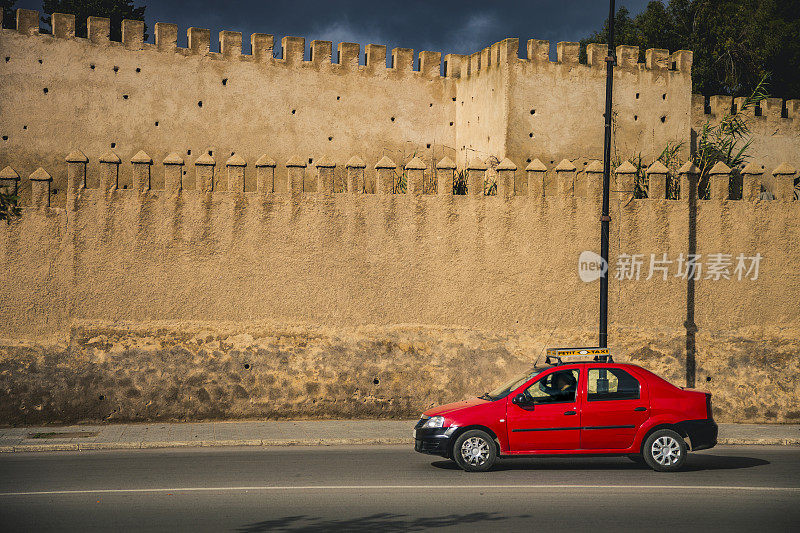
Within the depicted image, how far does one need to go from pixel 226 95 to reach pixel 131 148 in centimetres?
288

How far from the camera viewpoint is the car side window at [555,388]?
1234cm

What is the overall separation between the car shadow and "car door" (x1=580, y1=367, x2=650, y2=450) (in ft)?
2.30

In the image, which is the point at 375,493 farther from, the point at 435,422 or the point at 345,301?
the point at 345,301

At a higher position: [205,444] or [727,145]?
[727,145]

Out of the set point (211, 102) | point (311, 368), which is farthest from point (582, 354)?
point (211, 102)

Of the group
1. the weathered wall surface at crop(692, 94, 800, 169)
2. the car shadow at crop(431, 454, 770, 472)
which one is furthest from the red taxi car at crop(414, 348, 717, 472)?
the weathered wall surface at crop(692, 94, 800, 169)

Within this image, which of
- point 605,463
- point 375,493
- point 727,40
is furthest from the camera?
point 727,40

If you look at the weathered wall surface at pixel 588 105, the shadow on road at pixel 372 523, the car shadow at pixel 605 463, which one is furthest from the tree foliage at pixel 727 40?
the shadow on road at pixel 372 523

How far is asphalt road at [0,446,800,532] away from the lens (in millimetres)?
9219

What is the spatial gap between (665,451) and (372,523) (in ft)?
16.7

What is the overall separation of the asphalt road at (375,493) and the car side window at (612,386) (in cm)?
104

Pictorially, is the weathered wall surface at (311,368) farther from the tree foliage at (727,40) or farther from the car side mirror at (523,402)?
the tree foliage at (727,40)

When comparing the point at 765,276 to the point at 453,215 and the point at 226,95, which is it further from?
the point at 226,95

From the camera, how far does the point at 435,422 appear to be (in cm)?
1225
